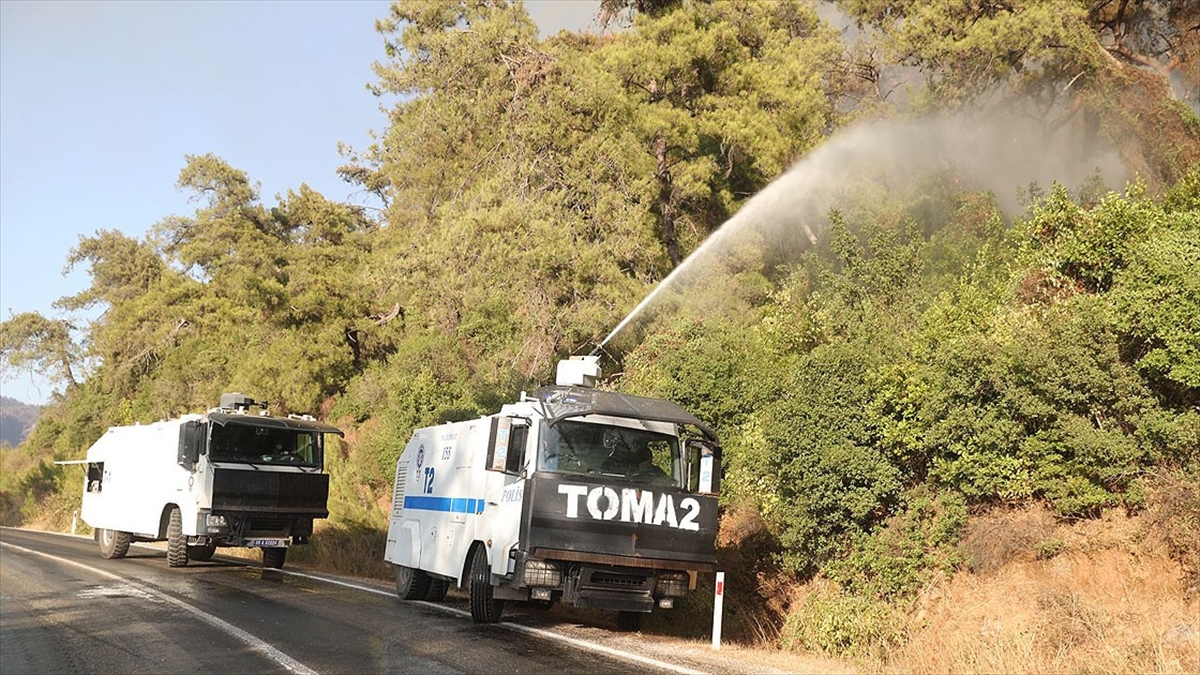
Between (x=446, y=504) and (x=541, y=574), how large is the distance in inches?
150

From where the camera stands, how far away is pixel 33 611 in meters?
13.0

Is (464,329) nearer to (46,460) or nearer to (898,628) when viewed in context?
(898,628)

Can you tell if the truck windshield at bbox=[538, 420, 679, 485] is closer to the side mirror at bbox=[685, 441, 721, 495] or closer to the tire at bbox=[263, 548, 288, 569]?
the side mirror at bbox=[685, 441, 721, 495]

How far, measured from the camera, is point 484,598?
12.6 metres

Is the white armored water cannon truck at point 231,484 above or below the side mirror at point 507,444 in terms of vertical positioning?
below

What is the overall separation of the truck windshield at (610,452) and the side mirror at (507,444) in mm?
298

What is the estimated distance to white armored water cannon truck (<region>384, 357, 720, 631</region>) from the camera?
11320 millimetres

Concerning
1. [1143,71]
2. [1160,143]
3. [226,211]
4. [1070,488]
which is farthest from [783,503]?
[226,211]

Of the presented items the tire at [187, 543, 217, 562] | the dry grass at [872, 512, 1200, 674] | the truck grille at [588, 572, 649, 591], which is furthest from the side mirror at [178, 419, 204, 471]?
the dry grass at [872, 512, 1200, 674]

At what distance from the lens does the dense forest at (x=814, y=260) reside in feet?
44.3

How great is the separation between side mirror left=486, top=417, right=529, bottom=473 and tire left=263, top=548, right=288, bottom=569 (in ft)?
35.3

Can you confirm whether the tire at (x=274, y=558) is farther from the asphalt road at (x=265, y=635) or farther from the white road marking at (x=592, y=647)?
the white road marking at (x=592, y=647)

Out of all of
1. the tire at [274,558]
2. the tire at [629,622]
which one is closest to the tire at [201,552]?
the tire at [274,558]

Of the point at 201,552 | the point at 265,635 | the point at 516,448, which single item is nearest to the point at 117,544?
the point at 201,552
